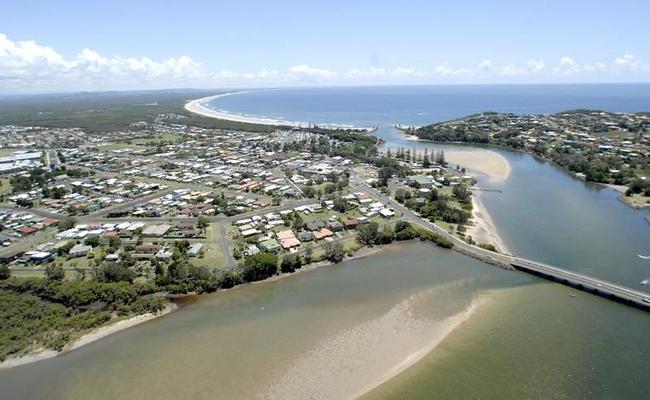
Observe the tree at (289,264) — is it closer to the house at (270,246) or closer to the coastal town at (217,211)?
the coastal town at (217,211)

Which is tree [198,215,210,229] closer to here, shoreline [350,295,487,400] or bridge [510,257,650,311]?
shoreline [350,295,487,400]

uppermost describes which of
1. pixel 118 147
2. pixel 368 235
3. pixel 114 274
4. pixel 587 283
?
pixel 118 147

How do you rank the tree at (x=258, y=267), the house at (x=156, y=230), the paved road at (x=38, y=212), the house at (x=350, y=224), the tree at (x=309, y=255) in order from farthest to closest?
the paved road at (x=38, y=212), the house at (x=350, y=224), the house at (x=156, y=230), the tree at (x=309, y=255), the tree at (x=258, y=267)

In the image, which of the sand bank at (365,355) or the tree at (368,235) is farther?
the tree at (368,235)

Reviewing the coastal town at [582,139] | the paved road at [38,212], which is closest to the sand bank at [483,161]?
the coastal town at [582,139]

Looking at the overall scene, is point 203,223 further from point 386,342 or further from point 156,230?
point 386,342

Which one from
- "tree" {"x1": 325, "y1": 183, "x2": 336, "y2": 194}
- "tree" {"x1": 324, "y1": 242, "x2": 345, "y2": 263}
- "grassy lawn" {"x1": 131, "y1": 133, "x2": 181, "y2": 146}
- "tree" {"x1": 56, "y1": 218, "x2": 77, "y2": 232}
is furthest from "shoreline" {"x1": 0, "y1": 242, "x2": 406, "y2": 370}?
"grassy lawn" {"x1": 131, "y1": 133, "x2": 181, "y2": 146}

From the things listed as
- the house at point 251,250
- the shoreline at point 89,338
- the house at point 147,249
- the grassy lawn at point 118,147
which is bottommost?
the shoreline at point 89,338

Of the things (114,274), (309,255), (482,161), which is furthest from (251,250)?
(482,161)
